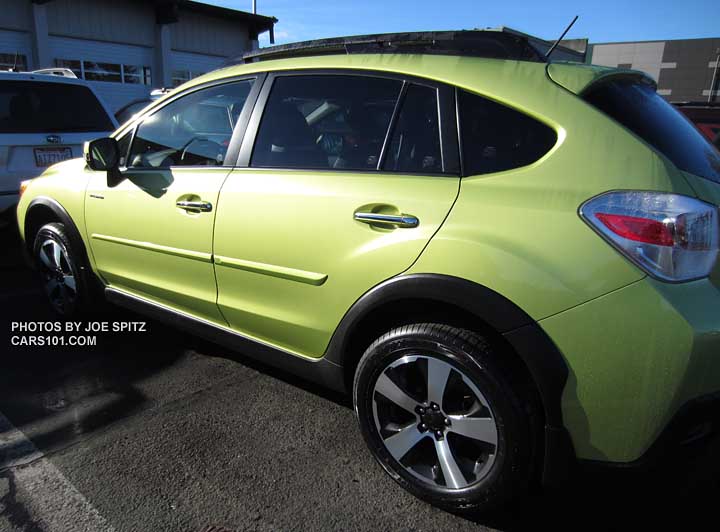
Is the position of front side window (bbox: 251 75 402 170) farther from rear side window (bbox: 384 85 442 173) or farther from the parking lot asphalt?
the parking lot asphalt

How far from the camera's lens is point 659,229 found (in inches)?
63.2

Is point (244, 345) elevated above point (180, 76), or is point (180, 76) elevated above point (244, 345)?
point (180, 76)

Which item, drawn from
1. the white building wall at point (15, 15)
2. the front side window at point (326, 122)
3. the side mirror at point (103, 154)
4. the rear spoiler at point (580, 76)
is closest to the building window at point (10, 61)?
the white building wall at point (15, 15)

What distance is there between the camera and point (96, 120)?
5.70 metres

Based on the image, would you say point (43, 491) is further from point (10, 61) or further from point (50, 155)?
point (10, 61)

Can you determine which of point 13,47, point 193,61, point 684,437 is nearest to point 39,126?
point 684,437

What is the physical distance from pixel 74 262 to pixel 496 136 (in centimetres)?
297

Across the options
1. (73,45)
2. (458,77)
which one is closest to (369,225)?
(458,77)

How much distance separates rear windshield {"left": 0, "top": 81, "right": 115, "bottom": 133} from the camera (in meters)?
5.18

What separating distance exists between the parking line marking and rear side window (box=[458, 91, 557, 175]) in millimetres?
1931

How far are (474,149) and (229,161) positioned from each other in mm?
1278

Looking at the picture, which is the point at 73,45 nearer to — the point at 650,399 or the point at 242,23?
the point at 242,23

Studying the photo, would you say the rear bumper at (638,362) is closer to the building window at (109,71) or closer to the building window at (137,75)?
the building window at (109,71)

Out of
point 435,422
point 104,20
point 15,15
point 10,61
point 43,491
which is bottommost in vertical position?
point 43,491
